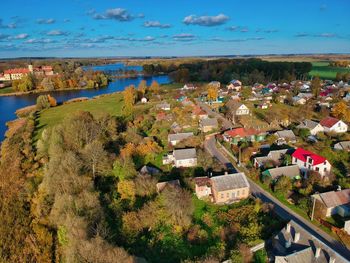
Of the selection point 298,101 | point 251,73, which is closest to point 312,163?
point 298,101

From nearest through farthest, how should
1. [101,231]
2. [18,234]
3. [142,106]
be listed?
[101,231] < [18,234] < [142,106]

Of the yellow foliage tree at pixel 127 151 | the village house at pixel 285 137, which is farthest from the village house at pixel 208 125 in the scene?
the yellow foliage tree at pixel 127 151

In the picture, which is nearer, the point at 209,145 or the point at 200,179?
the point at 200,179

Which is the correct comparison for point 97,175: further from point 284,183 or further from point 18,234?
point 284,183

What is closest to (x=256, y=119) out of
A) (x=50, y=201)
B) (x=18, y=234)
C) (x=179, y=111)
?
(x=179, y=111)

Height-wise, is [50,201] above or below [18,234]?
above

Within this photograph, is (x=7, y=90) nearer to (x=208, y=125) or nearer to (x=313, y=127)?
(x=208, y=125)
